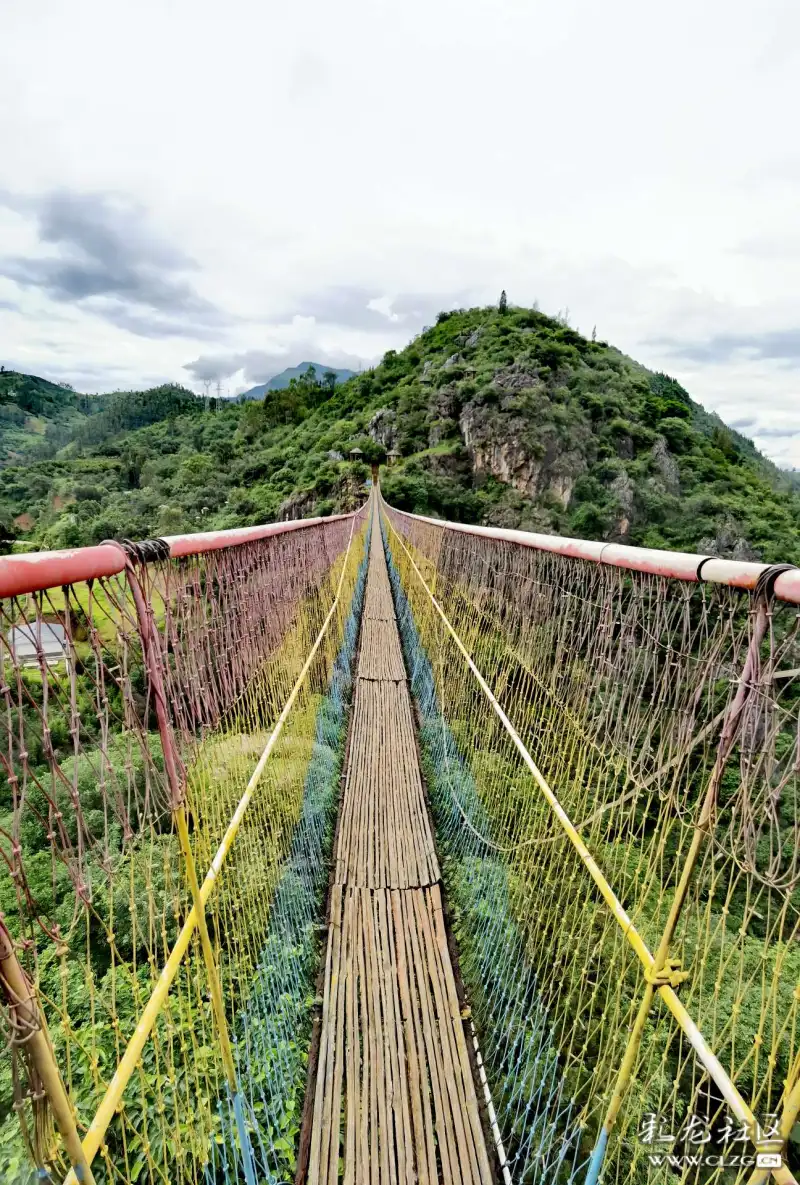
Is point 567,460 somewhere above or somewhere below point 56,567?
above

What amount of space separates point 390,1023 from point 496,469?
30.2m

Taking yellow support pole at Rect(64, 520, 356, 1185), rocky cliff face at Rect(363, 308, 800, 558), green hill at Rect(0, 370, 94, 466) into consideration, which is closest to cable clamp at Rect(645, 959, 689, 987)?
yellow support pole at Rect(64, 520, 356, 1185)

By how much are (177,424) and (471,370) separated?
44.9 meters

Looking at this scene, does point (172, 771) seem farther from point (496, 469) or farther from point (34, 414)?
point (34, 414)

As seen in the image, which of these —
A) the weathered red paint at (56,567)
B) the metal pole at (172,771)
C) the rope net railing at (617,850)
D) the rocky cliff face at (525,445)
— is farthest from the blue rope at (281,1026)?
the rocky cliff face at (525,445)

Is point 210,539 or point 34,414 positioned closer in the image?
point 210,539

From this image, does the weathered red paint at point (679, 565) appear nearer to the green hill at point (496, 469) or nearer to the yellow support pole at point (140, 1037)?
the yellow support pole at point (140, 1037)

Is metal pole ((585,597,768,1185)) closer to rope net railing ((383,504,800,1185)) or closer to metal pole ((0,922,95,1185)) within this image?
rope net railing ((383,504,800,1185))

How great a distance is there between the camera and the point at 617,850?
1517 millimetres

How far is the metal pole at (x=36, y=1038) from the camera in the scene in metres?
0.62

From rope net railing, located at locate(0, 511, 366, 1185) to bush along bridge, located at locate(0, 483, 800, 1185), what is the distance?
1 cm

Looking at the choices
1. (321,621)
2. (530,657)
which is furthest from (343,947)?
(321,621)

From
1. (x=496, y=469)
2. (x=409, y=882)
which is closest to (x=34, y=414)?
(x=496, y=469)

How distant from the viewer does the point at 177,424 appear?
6931 centimetres
